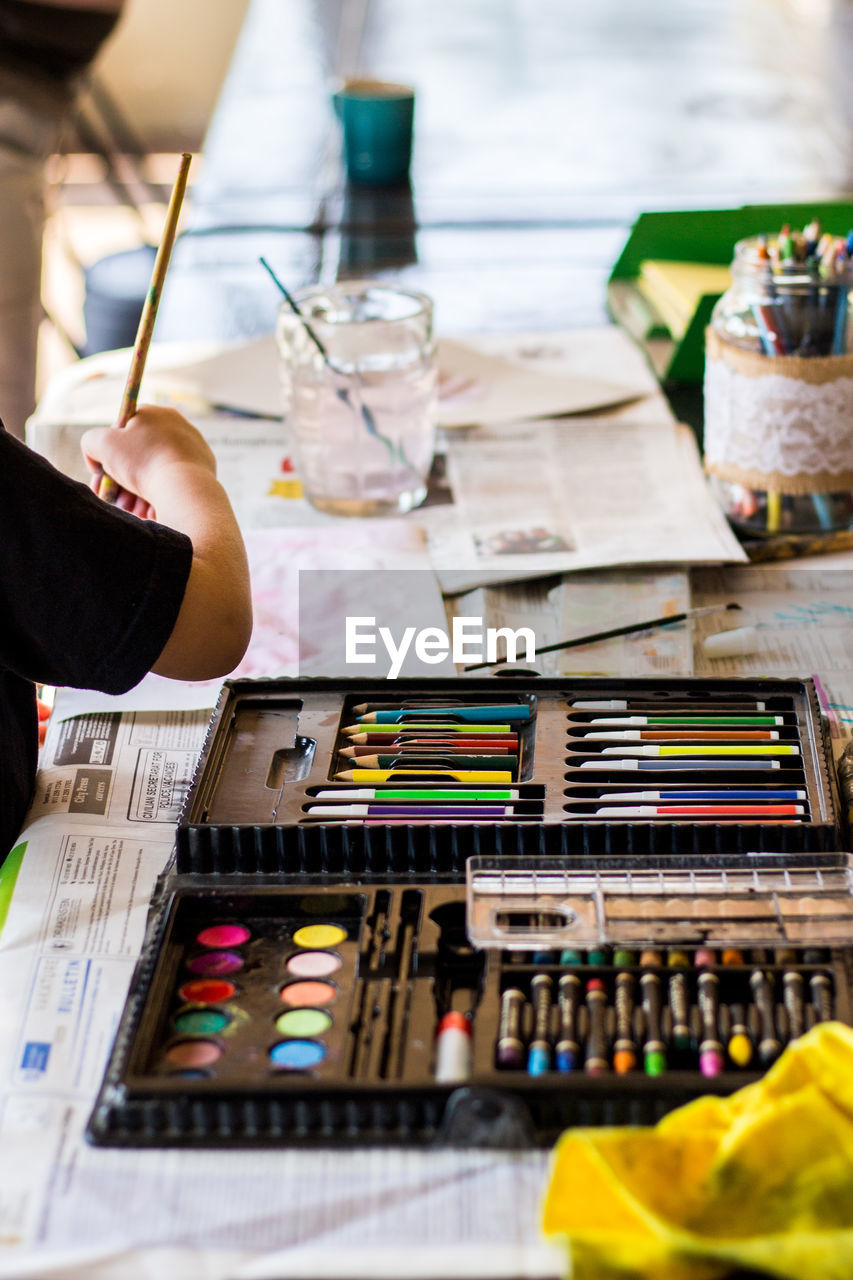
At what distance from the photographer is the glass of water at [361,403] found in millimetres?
1082

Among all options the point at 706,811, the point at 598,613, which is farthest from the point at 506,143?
the point at 706,811

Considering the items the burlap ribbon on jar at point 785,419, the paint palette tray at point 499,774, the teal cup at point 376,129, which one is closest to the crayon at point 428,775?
the paint palette tray at point 499,774

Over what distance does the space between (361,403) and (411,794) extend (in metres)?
0.45

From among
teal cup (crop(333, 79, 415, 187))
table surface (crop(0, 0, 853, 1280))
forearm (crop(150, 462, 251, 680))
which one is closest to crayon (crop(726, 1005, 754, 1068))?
forearm (crop(150, 462, 251, 680))

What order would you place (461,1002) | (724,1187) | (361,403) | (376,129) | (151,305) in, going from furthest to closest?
1. (376,129)
2. (361,403)
3. (151,305)
4. (461,1002)
5. (724,1187)

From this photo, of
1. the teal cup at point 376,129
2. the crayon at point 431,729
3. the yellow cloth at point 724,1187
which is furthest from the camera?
the teal cup at point 376,129

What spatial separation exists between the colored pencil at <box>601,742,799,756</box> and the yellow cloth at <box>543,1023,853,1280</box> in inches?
9.9

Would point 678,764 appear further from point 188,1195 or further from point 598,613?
point 188,1195

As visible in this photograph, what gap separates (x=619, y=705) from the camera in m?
0.79

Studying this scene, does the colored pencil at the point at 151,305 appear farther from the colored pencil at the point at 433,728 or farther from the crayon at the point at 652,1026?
the crayon at the point at 652,1026

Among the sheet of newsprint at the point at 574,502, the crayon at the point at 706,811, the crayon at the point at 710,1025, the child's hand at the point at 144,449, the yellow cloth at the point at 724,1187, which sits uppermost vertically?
the child's hand at the point at 144,449

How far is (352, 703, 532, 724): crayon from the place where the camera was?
31.1 inches

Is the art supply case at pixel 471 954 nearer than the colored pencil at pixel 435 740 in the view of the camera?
Yes

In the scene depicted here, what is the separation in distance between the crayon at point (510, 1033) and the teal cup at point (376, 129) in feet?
4.47
